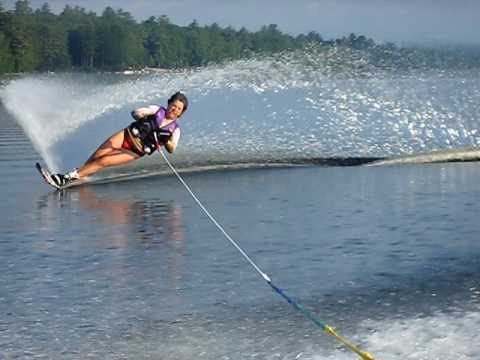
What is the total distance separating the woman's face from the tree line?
203 feet

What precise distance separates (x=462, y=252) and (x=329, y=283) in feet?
4.25

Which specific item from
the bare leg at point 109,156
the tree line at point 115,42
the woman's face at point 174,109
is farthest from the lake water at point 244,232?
the tree line at point 115,42

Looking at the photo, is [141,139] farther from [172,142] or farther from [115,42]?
[115,42]

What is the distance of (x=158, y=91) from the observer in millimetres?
15602

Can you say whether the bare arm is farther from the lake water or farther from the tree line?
the tree line

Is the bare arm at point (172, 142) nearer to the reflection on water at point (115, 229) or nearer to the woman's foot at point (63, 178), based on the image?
the reflection on water at point (115, 229)

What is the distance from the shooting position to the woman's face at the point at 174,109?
33.7 feet

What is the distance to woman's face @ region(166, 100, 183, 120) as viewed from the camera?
10273mm

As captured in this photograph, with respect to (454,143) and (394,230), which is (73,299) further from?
(454,143)

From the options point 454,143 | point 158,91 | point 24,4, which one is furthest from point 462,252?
point 24,4

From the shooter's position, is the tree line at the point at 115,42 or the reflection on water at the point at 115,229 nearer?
the reflection on water at the point at 115,229

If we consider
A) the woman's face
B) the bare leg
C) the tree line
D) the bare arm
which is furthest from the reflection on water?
the tree line

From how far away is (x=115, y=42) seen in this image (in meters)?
90.9

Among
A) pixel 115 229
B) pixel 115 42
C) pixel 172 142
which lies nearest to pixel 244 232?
pixel 115 229
